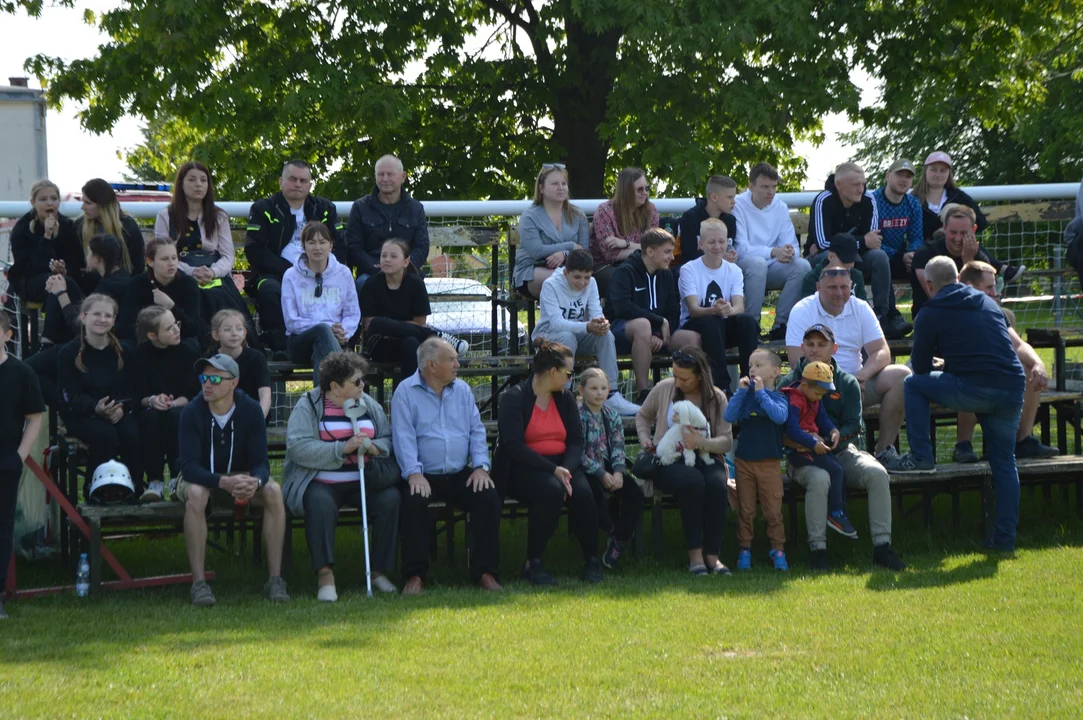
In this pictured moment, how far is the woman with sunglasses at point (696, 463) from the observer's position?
863 cm

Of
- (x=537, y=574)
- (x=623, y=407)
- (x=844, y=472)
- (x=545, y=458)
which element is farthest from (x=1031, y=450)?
(x=537, y=574)

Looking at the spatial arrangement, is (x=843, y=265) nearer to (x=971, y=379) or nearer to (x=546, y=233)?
(x=971, y=379)

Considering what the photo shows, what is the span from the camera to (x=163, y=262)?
930 centimetres

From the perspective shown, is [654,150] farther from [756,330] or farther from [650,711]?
[650,711]

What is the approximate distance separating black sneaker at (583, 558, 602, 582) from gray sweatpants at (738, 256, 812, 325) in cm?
300

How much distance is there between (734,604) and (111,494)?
11.9 ft

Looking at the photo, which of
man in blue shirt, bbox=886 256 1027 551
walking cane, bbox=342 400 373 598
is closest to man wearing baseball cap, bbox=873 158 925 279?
man in blue shirt, bbox=886 256 1027 551

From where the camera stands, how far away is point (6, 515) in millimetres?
7730

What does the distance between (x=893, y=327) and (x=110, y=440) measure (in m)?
5.87

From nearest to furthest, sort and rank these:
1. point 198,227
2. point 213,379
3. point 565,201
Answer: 1. point 213,379
2. point 198,227
3. point 565,201

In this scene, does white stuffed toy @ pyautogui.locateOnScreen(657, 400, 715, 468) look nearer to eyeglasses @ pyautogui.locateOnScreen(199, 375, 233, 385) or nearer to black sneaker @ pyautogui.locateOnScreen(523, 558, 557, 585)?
black sneaker @ pyautogui.locateOnScreen(523, 558, 557, 585)

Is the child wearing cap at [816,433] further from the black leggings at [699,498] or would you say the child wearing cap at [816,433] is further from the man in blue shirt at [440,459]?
the man in blue shirt at [440,459]

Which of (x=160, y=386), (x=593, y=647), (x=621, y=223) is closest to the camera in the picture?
(x=593, y=647)

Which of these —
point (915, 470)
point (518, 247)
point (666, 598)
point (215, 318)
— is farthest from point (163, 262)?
point (915, 470)
